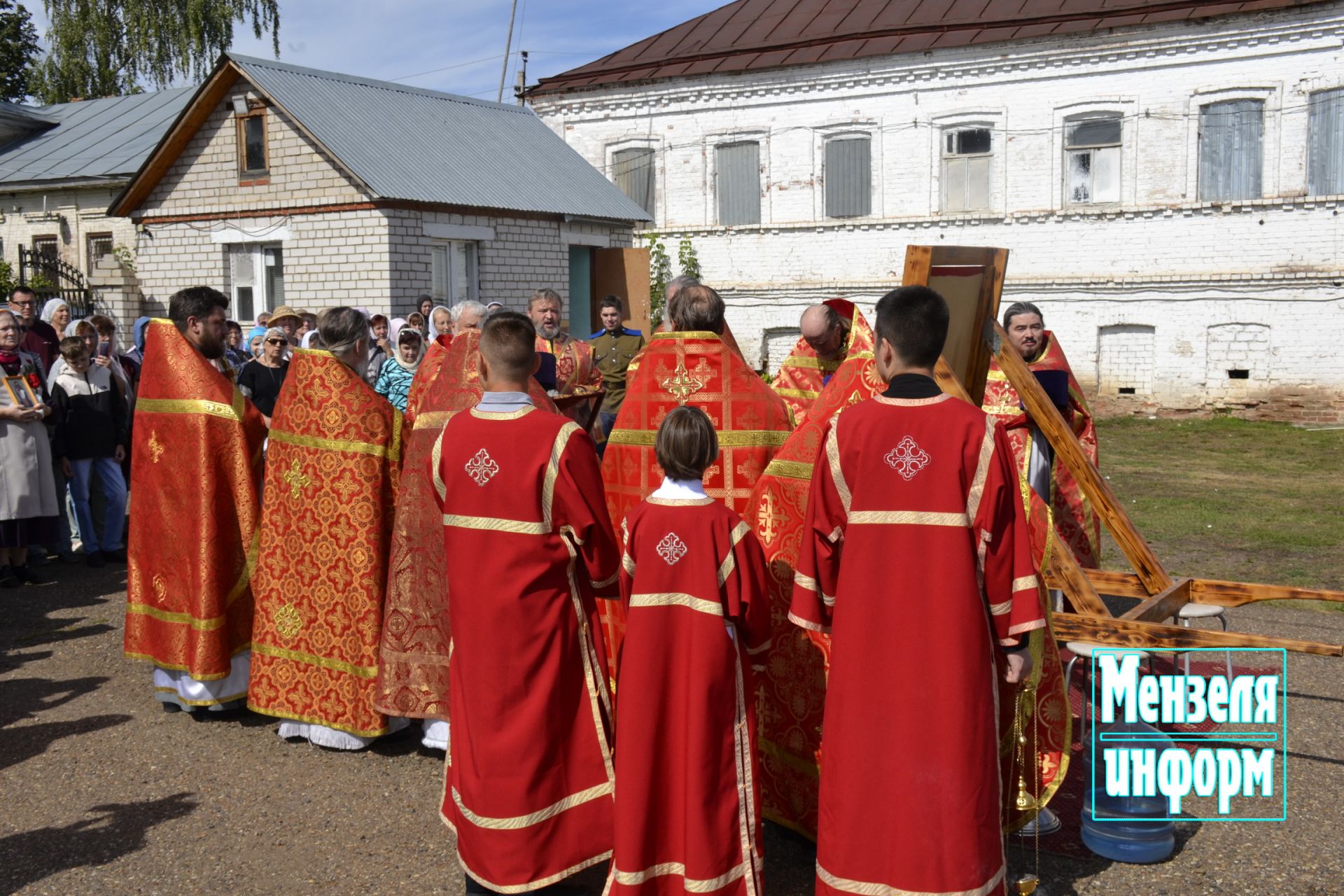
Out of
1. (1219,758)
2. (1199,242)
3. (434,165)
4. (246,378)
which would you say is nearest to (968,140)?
(1199,242)

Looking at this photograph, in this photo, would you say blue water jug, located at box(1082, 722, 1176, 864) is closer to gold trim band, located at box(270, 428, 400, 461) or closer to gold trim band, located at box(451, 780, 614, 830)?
gold trim band, located at box(451, 780, 614, 830)

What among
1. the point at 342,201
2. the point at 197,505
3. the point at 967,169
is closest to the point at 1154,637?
the point at 197,505

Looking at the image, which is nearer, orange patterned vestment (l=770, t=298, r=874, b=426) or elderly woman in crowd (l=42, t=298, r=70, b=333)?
orange patterned vestment (l=770, t=298, r=874, b=426)

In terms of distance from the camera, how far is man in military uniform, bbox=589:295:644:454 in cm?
1048

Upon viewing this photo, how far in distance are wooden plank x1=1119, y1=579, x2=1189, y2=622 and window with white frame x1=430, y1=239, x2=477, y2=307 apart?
12952 mm

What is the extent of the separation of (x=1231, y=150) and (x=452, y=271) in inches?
492

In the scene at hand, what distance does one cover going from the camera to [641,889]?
3.64 m

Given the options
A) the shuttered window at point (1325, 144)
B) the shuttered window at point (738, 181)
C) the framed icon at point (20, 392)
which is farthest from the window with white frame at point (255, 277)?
the shuttered window at point (1325, 144)

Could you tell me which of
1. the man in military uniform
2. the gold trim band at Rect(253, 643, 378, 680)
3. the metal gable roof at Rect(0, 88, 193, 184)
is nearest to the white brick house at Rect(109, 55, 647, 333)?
the man in military uniform

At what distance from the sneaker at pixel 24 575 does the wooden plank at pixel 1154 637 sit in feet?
25.2

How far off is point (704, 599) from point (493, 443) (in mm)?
879

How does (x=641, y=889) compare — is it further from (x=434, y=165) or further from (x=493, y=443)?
(x=434, y=165)

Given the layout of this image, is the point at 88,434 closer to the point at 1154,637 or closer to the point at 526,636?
the point at 526,636

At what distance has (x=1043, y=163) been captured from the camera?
20.4 m
